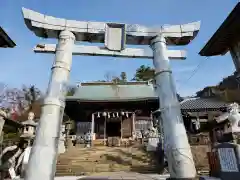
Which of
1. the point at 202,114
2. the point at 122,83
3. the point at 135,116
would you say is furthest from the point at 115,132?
the point at 202,114

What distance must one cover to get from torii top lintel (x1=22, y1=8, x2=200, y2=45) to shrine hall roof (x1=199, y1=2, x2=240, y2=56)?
979mm

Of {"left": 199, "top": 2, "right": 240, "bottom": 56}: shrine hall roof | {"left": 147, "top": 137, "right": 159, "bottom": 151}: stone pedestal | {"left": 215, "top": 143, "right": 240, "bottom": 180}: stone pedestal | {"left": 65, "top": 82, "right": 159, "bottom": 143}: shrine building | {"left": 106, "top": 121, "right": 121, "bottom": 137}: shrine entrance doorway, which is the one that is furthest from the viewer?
{"left": 106, "top": 121, "right": 121, "bottom": 137}: shrine entrance doorway

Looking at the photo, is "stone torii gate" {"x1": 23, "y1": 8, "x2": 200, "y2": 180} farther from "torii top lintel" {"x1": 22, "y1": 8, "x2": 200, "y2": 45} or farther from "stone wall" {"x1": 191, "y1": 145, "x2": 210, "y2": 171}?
"stone wall" {"x1": 191, "y1": 145, "x2": 210, "y2": 171}

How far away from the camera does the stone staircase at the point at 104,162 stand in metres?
12.1

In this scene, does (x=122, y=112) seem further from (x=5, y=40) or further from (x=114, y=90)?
(x=5, y=40)

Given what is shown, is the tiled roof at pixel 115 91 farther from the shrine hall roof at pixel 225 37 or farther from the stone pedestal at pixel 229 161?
the stone pedestal at pixel 229 161

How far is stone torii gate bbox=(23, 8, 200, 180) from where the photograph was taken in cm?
484

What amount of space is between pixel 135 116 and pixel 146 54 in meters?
17.2

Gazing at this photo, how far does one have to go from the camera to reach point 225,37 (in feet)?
25.1

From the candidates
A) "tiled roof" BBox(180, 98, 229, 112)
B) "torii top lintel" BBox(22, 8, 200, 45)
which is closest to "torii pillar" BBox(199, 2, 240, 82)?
"torii top lintel" BBox(22, 8, 200, 45)

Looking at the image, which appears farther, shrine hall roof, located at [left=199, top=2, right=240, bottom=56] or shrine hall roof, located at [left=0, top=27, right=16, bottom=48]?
shrine hall roof, located at [left=0, top=27, right=16, bottom=48]

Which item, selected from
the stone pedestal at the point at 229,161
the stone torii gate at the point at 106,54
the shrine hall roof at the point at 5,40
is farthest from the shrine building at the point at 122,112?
the stone pedestal at the point at 229,161

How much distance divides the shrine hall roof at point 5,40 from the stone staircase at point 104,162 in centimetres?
777

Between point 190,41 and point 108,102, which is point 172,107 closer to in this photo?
point 190,41
